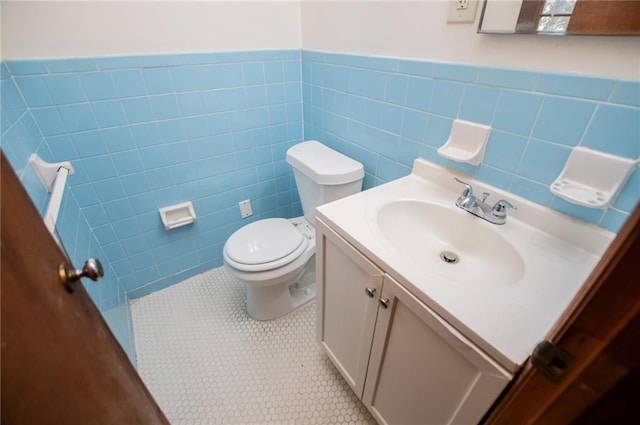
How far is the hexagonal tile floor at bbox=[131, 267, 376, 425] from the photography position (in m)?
1.19

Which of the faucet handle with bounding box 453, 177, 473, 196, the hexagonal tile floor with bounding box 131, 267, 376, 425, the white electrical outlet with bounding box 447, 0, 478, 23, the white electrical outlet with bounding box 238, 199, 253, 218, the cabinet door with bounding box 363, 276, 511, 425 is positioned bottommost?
the hexagonal tile floor with bounding box 131, 267, 376, 425

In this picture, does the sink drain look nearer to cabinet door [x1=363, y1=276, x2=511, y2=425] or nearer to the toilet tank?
cabinet door [x1=363, y1=276, x2=511, y2=425]

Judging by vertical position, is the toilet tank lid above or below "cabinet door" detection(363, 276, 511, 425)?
above

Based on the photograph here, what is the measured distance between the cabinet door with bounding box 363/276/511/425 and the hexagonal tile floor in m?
0.39

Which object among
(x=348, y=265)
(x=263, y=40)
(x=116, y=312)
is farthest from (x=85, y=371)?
(x=263, y=40)

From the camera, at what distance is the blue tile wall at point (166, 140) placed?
3.86 feet

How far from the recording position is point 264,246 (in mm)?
1397

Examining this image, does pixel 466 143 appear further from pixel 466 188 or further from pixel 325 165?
pixel 325 165

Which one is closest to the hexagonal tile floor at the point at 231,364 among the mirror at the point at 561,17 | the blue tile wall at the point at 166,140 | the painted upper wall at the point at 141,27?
the blue tile wall at the point at 166,140

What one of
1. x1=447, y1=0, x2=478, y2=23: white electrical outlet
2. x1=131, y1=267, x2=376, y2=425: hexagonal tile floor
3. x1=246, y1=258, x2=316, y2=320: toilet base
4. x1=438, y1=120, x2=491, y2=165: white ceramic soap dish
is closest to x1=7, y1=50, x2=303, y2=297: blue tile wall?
x1=131, y1=267, x2=376, y2=425: hexagonal tile floor

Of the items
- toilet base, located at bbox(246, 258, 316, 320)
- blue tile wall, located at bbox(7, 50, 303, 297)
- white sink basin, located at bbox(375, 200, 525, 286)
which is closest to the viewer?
white sink basin, located at bbox(375, 200, 525, 286)

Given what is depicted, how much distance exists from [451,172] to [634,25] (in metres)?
0.53

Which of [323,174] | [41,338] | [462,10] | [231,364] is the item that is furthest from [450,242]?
[231,364]

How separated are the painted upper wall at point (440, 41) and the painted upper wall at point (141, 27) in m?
0.19
